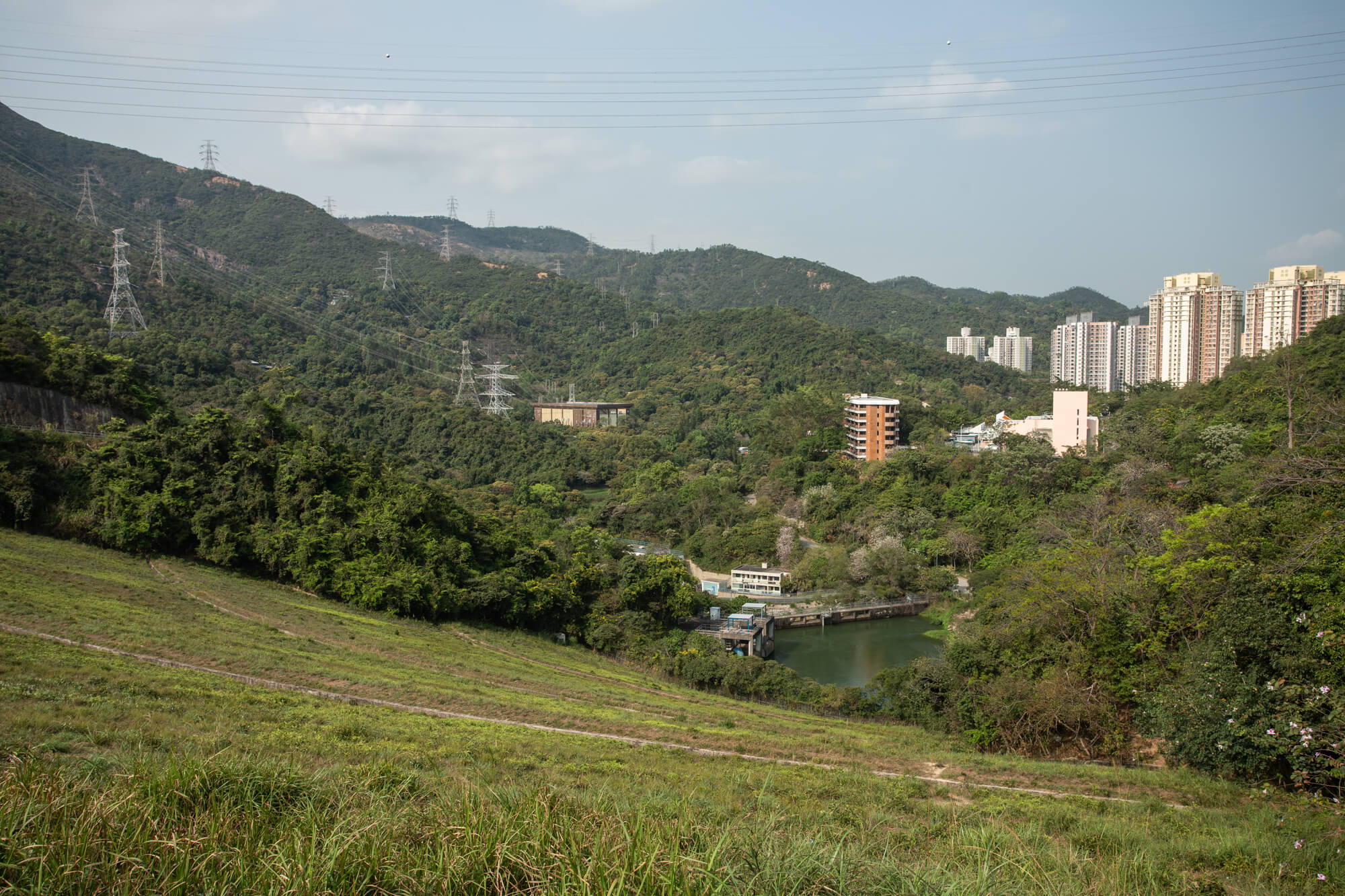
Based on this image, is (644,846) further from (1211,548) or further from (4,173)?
(4,173)

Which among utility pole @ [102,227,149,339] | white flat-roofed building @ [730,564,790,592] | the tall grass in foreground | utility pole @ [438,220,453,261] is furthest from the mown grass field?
utility pole @ [438,220,453,261]

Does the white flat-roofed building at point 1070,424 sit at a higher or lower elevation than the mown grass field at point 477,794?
higher

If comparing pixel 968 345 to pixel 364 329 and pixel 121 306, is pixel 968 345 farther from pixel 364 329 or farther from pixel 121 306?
pixel 121 306

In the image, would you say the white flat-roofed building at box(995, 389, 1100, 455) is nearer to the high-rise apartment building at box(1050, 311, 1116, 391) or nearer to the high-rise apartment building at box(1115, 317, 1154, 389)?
the high-rise apartment building at box(1115, 317, 1154, 389)

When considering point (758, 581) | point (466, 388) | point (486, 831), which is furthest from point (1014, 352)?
point (486, 831)

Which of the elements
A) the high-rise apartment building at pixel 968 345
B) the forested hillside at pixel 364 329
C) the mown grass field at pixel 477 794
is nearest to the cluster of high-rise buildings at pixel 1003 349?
the high-rise apartment building at pixel 968 345

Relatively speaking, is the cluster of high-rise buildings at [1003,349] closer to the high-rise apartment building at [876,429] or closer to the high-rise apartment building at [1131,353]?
the high-rise apartment building at [1131,353]
